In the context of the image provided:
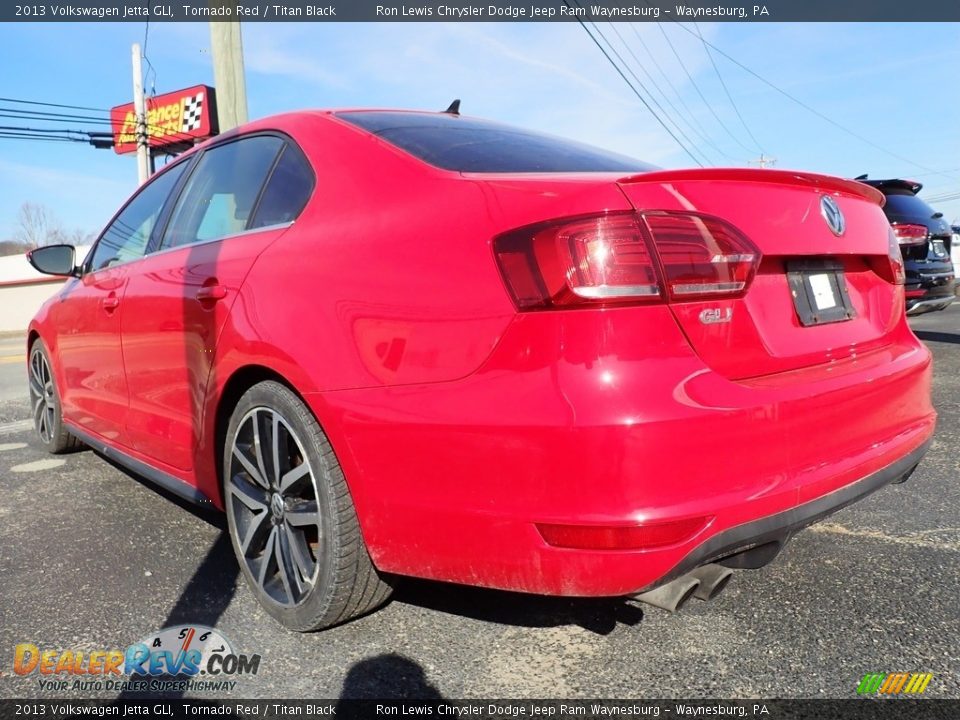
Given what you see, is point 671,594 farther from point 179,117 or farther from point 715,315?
point 179,117

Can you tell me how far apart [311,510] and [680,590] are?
1016 millimetres

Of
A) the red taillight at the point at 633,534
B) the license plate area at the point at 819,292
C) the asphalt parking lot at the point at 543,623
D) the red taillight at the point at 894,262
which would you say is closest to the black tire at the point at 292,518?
the asphalt parking lot at the point at 543,623

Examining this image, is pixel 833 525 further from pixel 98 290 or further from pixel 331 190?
pixel 98 290

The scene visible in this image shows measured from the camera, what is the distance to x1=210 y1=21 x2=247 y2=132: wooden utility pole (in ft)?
25.2

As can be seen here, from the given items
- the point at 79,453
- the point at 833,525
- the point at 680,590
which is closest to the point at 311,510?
the point at 680,590

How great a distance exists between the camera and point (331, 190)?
2.16 m

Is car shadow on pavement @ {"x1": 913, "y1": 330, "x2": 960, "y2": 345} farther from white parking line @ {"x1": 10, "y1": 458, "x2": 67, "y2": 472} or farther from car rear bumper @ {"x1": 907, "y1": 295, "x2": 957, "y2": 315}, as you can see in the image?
white parking line @ {"x1": 10, "y1": 458, "x2": 67, "y2": 472}

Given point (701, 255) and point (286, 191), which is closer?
point (701, 255)

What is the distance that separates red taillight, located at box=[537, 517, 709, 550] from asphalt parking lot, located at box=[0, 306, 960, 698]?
0.51 meters

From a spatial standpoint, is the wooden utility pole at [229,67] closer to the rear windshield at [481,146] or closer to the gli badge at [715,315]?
the rear windshield at [481,146]

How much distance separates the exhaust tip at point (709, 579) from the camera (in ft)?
5.58

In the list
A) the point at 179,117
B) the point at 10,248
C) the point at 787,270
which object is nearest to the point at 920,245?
the point at 787,270

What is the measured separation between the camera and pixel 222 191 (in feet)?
9.18

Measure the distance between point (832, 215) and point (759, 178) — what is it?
0.33m
